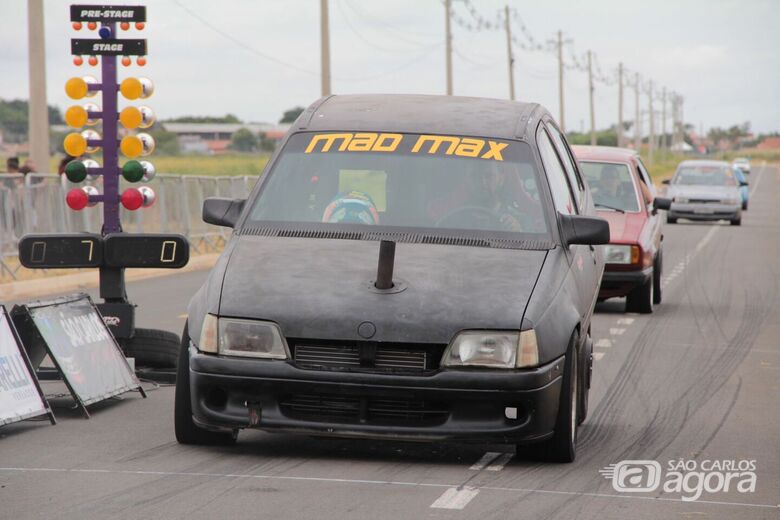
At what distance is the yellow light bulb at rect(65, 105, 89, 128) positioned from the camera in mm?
12281

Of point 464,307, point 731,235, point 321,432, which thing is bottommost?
point 731,235

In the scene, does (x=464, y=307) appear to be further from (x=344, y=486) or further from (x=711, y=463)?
(x=711, y=463)

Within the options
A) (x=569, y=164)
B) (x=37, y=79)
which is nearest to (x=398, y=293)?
(x=569, y=164)

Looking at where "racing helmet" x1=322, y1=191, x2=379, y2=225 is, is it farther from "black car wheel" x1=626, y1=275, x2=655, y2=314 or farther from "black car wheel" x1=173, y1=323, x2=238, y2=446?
"black car wheel" x1=626, y1=275, x2=655, y2=314

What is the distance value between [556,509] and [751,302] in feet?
40.4

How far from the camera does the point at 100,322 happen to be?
32.2ft

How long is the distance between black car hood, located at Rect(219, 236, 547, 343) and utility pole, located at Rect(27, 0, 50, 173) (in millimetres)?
18346

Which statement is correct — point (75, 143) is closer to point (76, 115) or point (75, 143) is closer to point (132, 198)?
point (76, 115)

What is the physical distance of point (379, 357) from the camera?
7.05m

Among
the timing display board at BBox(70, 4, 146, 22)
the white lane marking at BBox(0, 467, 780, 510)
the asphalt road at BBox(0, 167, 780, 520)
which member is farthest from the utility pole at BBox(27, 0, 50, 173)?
the white lane marking at BBox(0, 467, 780, 510)

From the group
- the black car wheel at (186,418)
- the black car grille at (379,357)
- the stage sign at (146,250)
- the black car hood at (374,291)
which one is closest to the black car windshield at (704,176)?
the stage sign at (146,250)

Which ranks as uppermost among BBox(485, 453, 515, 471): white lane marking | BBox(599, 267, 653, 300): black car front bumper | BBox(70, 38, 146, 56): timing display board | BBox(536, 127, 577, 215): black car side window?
BBox(70, 38, 146, 56): timing display board

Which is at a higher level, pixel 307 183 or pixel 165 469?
pixel 307 183

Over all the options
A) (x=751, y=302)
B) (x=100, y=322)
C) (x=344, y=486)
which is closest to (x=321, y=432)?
(x=344, y=486)
